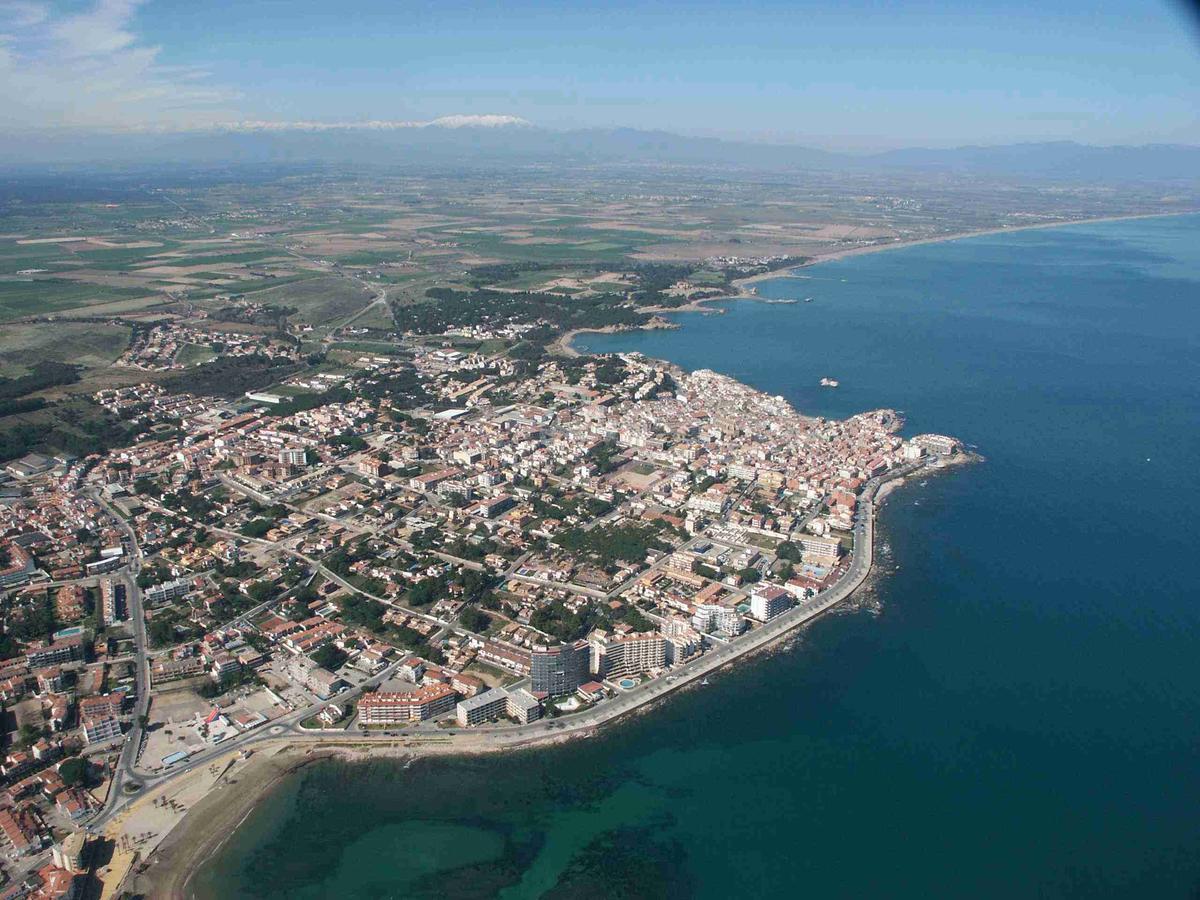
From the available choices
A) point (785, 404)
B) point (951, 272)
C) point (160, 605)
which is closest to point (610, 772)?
point (160, 605)

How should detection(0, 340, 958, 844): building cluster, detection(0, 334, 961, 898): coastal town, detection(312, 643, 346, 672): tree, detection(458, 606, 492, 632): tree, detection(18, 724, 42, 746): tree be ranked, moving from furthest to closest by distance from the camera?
detection(458, 606, 492, 632): tree < detection(312, 643, 346, 672): tree < detection(0, 340, 958, 844): building cluster < detection(0, 334, 961, 898): coastal town < detection(18, 724, 42, 746): tree

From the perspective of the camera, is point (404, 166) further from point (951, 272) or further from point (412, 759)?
point (412, 759)

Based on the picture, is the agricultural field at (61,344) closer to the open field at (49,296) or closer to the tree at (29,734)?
the open field at (49,296)

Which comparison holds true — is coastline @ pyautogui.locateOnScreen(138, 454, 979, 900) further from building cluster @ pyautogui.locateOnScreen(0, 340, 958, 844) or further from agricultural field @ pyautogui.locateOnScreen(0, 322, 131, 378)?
agricultural field @ pyautogui.locateOnScreen(0, 322, 131, 378)

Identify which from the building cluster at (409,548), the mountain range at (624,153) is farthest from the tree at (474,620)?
the mountain range at (624,153)

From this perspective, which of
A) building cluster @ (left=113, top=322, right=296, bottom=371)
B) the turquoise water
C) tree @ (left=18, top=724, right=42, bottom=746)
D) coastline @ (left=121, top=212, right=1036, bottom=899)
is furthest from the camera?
building cluster @ (left=113, top=322, right=296, bottom=371)

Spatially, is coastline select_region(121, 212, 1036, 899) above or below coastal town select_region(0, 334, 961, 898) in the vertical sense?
below

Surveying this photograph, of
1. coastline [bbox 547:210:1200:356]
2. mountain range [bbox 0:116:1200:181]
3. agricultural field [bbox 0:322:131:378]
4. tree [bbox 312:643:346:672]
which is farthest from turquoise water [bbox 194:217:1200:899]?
mountain range [bbox 0:116:1200:181]
